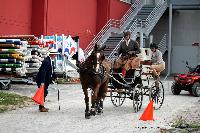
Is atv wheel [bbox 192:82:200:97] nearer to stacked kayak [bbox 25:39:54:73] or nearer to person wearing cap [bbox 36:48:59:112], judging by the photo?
stacked kayak [bbox 25:39:54:73]

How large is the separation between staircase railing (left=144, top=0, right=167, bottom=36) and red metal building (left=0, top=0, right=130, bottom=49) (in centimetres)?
289

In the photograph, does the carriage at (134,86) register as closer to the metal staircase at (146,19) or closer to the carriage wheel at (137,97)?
the carriage wheel at (137,97)

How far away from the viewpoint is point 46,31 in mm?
29516

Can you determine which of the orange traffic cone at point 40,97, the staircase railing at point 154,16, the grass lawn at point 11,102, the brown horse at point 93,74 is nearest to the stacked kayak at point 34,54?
the grass lawn at point 11,102

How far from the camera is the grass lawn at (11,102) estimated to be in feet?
50.4

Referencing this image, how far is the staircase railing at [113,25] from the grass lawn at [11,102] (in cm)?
1612

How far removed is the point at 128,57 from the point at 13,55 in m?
6.91

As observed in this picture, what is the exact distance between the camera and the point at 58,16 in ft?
102

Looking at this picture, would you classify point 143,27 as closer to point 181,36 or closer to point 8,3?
point 181,36

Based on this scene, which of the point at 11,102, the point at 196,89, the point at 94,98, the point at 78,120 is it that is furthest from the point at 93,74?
the point at 196,89

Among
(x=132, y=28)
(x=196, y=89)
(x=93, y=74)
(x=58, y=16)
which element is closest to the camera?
(x=93, y=74)

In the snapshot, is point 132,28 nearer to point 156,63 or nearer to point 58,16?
point 58,16

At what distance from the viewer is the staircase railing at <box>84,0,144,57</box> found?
119 feet

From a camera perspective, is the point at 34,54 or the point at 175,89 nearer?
the point at 34,54
